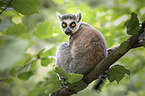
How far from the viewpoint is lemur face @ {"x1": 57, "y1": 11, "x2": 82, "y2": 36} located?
1.65 metres

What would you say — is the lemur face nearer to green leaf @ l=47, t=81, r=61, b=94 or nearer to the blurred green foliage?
the blurred green foliage

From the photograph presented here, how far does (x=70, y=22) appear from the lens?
175 cm

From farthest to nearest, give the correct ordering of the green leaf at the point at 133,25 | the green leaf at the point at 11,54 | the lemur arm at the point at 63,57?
the lemur arm at the point at 63,57
the green leaf at the point at 133,25
the green leaf at the point at 11,54

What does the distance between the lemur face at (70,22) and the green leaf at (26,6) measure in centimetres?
88

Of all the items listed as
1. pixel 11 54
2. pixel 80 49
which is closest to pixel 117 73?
pixel 80 49

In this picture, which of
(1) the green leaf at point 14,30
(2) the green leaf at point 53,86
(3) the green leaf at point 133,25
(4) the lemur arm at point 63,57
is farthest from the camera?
(4) the lemur arm at point 63,57

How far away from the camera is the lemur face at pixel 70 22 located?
65.1 inches

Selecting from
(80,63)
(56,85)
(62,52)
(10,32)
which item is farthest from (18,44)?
(62,52)

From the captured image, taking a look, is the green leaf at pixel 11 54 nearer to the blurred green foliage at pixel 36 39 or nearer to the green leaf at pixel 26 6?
the blurred green foliage at pixel 36 39

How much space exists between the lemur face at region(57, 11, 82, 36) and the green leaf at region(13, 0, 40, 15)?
0.88m

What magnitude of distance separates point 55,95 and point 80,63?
0.39m

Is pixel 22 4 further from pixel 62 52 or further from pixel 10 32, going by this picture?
pixel 62 52

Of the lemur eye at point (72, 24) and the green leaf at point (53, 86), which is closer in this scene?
the green leaf at point (53, 86)

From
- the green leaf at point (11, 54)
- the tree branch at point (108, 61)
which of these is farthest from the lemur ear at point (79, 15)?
the green leaf at point (11, 54)
